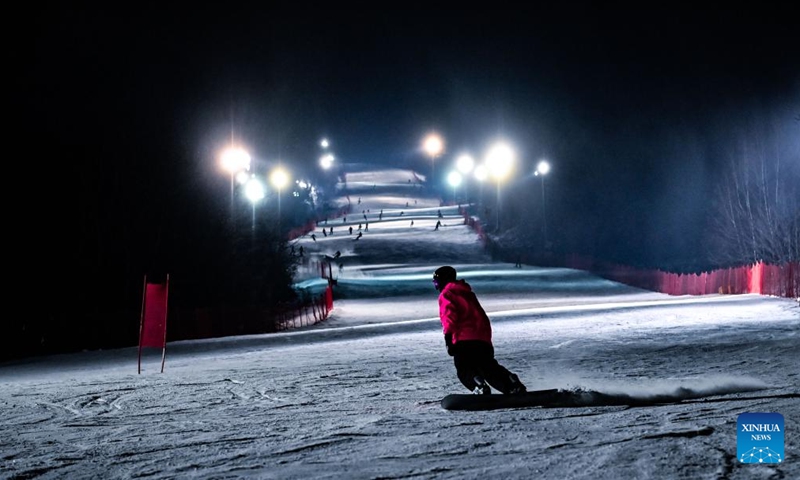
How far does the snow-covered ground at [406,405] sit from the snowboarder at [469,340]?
1.67ft

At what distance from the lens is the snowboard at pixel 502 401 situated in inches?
366

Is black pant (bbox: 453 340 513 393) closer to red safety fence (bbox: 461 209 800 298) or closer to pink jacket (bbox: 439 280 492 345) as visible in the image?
pink jacket (bbox: 439 280 492 345)

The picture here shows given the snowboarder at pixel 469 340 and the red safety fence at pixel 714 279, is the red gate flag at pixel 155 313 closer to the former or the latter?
the snowboarder at pixel 469 340

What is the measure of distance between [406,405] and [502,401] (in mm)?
1294

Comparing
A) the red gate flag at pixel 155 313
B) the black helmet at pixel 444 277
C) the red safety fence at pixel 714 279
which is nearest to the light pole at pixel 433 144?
the red safety fence at pixel 714 279

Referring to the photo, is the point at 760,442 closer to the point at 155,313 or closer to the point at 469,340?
the point at 469,340

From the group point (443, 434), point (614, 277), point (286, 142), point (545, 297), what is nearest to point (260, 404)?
point (443, 434)

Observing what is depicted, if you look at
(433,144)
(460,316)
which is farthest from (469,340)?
(433,144)

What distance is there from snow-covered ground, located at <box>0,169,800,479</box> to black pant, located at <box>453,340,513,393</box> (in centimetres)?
50

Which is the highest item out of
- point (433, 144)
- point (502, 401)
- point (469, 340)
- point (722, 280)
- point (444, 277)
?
point (433, 144)

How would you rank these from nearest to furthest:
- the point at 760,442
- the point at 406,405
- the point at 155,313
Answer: the point at 760,442
the point at 406,405
the point at 155,313

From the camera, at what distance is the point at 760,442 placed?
20.6 feet

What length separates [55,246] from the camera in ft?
112

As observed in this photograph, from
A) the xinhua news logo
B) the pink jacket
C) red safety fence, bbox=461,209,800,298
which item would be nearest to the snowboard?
the pink jacket
